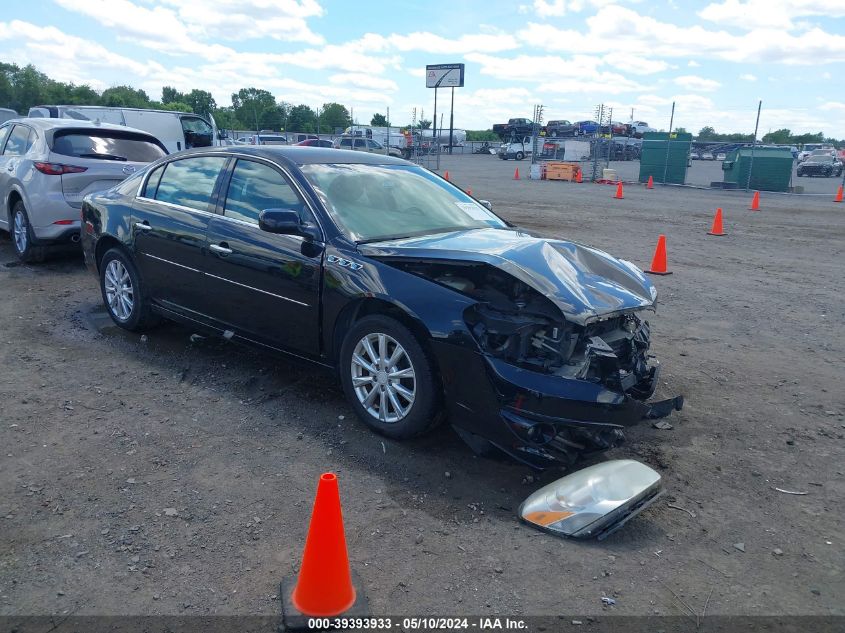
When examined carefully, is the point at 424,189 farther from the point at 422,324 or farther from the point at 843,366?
the point at 843,366

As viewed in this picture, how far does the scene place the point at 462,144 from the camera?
60.1 metres

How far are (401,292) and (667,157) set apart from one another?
2777cm

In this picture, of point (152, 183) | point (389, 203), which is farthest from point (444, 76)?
point (389, 203)

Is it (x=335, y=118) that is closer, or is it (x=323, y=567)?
(x=323, y=567)

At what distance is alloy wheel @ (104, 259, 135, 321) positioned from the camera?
5965 millimetres

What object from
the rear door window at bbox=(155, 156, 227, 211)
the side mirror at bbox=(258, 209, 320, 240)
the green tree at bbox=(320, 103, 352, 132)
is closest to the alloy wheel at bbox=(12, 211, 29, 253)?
the rear door window at bbox=(155, 156, 227, 211)

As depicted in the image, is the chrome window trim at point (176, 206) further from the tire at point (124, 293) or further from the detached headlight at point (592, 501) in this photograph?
the detached headlight at point (592, 501)

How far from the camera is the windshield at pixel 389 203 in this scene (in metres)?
4.50

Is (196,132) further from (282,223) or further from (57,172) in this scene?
(282,223)

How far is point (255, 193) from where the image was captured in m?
4.84

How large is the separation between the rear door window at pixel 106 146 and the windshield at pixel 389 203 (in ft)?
13.7

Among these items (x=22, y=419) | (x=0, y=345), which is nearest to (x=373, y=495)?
(x=22, y=419)

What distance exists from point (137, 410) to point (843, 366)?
5.64m

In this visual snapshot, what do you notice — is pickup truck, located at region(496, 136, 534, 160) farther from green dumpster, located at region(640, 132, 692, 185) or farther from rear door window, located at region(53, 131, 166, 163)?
rear door window, located at region(53, 131, 166, 163)
